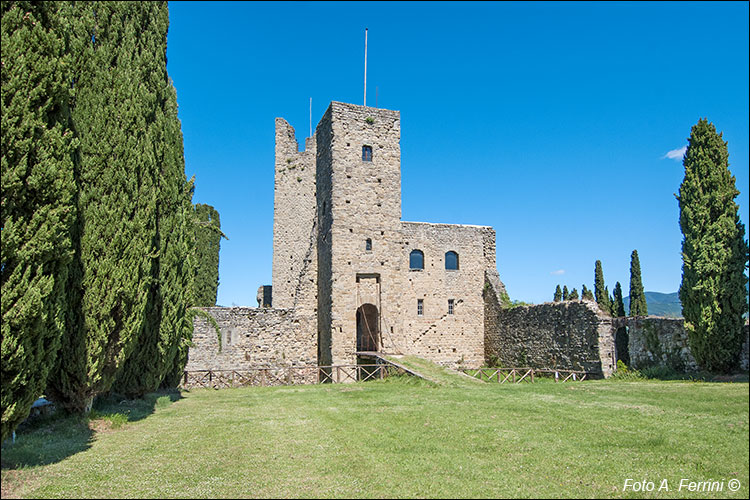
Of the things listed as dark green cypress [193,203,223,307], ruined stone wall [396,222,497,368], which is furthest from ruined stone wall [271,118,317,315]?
ruined stone wall [396,222,497,368]

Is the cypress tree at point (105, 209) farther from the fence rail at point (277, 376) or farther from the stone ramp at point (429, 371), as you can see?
the fence rail at point (277, 376)

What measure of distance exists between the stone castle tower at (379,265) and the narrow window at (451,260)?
5cm

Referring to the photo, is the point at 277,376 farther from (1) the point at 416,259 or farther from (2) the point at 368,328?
(1) the point at 416,259

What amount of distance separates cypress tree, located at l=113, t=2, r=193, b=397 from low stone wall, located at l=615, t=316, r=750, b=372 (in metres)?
15.5

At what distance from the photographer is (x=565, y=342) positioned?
2008 centimetres

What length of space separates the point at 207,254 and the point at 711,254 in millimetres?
23989

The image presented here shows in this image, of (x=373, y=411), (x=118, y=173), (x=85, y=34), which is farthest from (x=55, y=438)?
(x=85, y=34)

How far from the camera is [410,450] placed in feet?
23.5

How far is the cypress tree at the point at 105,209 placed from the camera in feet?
28.4

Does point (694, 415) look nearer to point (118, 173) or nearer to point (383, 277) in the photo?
point (118, 173)

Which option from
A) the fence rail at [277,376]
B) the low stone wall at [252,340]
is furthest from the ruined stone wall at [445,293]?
the low stone wall at [252,340]

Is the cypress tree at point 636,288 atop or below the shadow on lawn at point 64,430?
atop

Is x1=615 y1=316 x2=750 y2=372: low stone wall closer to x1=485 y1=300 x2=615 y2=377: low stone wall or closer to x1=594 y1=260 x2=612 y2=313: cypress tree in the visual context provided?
x1=485 y1=300 x2=615 y2=377: low stone wall

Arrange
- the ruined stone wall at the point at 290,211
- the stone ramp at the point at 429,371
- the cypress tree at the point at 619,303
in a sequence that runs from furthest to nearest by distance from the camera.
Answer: the cypress tree at the point at 619,303
the ruined stone wall at the point at 290,211
the stone ramp at the point at 429,371
